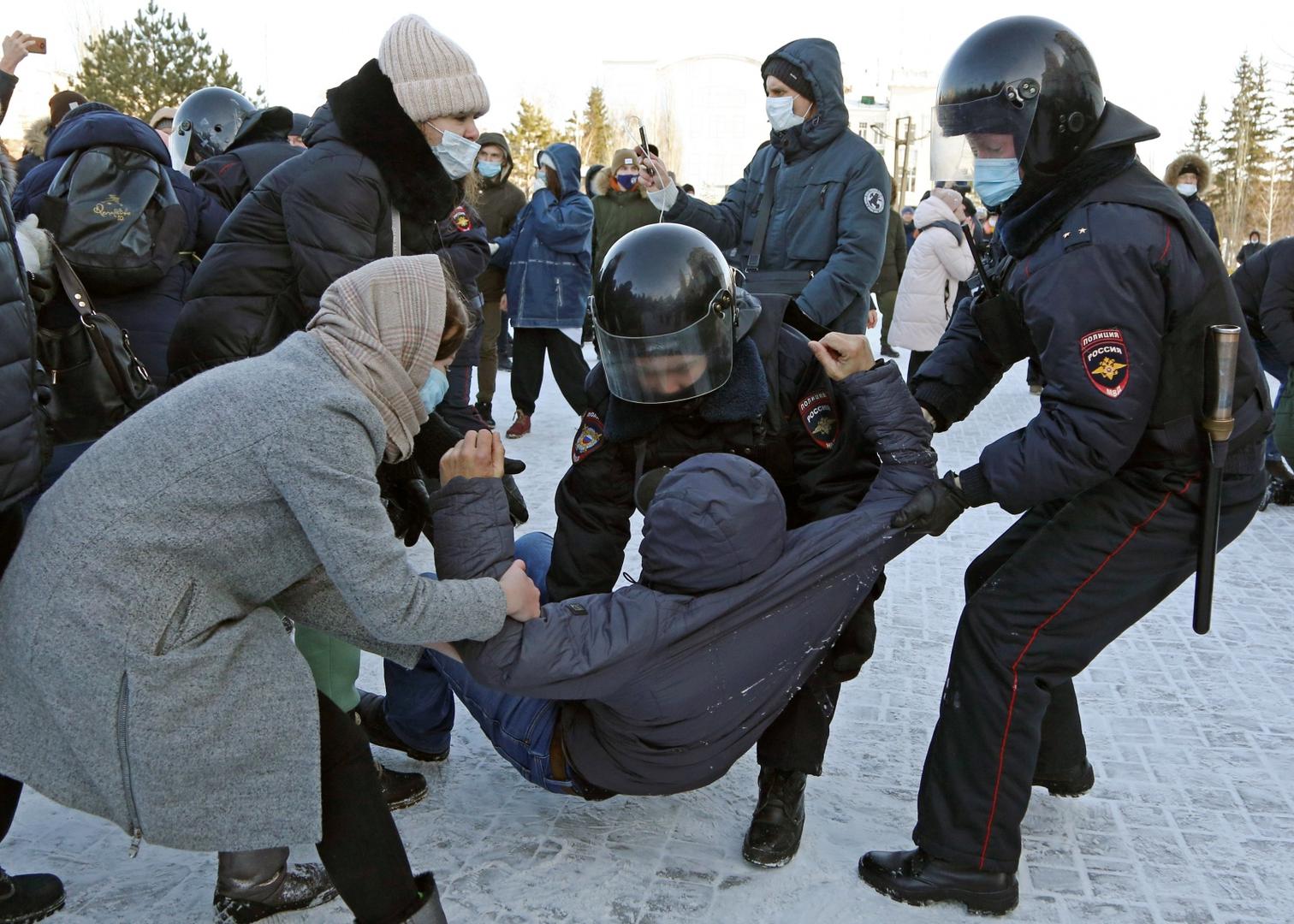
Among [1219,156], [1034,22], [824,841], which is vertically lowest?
[1219,156]

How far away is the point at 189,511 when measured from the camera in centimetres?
193

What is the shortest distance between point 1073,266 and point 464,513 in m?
1.38

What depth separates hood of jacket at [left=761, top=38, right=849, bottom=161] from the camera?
15.7ft

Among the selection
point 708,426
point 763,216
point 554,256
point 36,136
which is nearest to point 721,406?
point 708,426

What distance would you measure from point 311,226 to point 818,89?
8.14ft

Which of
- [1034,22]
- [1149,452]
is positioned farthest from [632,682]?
[1034,22]

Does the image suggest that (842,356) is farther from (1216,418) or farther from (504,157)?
(504,157)

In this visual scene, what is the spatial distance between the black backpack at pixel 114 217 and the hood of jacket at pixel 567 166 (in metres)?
4.63

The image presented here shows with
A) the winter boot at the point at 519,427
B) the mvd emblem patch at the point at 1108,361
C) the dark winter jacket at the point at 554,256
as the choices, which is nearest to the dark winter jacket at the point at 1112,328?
the mvd emblem patch at the point at 1108,361

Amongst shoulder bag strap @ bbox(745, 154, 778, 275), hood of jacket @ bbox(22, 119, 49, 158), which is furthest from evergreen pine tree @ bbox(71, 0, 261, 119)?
shoulder bag strap @ bbox(745, 154, 778, 275)

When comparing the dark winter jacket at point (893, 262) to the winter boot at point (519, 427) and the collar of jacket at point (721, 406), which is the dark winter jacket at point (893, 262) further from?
the collar of jacket at point (721, 406)

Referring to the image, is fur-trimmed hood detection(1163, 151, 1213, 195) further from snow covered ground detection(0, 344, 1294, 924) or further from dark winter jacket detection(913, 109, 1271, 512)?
dark winter jacket detection(913, 109, 1271, 512)

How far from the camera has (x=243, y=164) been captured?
4.08 m

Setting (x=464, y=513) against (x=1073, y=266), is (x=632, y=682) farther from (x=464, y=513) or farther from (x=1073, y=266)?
(x=1073, y=266)
